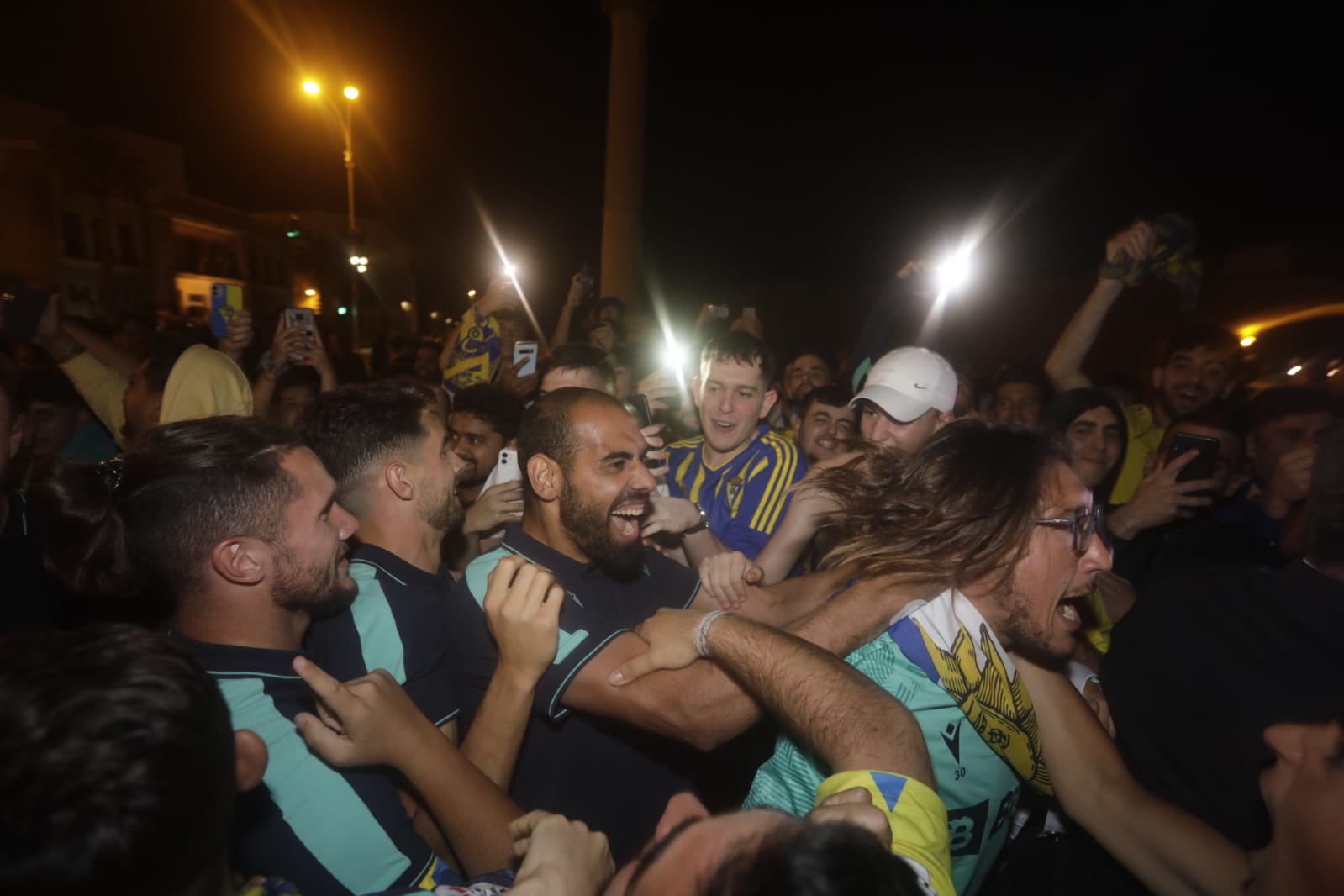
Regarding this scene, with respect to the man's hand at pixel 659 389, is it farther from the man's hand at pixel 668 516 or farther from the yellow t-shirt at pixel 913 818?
the yellow t-shirt at pixel 913 818

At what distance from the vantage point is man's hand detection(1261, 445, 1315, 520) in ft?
11.8

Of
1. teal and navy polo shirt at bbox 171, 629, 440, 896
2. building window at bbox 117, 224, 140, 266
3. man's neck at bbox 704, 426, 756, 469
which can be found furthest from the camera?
building window at bbox 117, 224, 140, 266

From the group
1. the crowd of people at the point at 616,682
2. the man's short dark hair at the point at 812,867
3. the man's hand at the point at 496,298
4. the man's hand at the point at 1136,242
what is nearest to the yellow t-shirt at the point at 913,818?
the crowd of people at the point at 616,682

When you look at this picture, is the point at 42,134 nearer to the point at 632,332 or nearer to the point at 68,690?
the point at 632,332

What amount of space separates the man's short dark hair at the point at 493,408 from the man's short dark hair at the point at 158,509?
2670 mm

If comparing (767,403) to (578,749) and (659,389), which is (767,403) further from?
(578,749)

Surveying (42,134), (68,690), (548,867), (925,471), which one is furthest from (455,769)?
(42,134)

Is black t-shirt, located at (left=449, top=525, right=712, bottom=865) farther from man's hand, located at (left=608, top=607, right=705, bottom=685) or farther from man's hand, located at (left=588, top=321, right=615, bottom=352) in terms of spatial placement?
man's hand, located at (left=588, top=321, right=615, bottom=352)

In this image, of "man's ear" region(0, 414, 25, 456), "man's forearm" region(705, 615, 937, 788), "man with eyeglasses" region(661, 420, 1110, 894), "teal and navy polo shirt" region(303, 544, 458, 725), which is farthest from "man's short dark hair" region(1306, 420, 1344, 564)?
"man's ear" region(0, 414, 25, 456)

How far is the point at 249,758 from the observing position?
4.51 feet

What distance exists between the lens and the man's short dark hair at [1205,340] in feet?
18.5

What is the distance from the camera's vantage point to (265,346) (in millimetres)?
10969

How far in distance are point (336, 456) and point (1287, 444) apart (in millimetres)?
5164

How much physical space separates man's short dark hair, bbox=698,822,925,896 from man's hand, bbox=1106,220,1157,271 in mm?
5138
